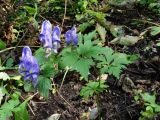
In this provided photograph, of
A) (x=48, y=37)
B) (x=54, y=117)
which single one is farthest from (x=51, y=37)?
(x=54, y=117)

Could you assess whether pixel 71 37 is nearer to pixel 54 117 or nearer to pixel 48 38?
pixel 48 38

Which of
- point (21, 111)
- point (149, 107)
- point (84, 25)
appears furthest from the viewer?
point (84, 25)

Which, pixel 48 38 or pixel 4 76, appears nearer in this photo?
pixel 48 38

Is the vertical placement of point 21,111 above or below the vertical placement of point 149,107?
above

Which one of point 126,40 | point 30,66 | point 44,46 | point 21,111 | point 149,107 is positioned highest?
point 44,46

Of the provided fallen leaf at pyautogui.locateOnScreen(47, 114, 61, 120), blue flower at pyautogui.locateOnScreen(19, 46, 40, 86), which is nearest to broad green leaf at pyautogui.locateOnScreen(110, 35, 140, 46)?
fallen leaf at pyautogui.locateOnScreen(47, 114, 61, 120)

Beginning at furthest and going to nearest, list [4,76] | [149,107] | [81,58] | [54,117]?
[4,76] < [54,117] < [149,107] < [81,58]

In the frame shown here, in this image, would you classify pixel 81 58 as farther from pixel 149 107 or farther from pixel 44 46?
pixel 149 107

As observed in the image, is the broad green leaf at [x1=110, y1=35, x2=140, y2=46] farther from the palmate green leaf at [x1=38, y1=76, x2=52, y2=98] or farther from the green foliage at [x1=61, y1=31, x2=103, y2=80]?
the palmate green leaf at [x1=38, y1=76, x2=52, y2=98]

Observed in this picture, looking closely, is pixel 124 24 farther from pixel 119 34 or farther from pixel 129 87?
pixel 129 87

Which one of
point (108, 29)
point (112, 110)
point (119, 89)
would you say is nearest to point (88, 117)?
point (112, 110)
